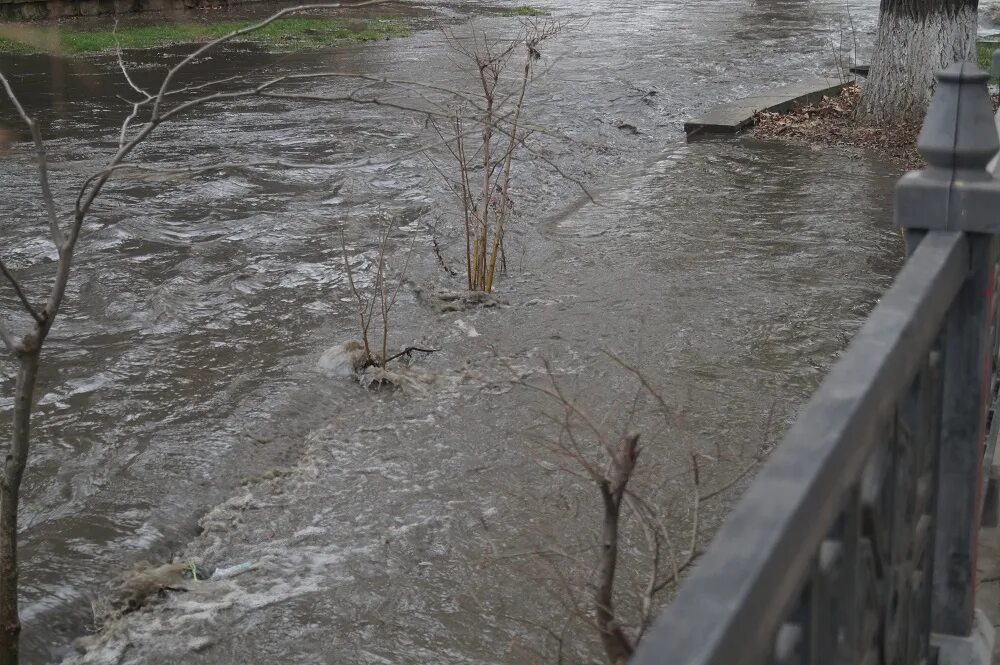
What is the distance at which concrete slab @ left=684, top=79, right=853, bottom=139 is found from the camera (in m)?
12.0

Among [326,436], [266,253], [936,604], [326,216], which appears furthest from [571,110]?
[936,604]

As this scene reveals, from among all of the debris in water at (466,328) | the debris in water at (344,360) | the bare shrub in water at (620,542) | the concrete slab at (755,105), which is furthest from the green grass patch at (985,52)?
the bare shrub in water at (620,542)

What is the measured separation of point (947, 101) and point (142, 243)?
7.14 m

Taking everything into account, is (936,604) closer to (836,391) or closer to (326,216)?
(836,391)

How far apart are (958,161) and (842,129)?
9.81 metres

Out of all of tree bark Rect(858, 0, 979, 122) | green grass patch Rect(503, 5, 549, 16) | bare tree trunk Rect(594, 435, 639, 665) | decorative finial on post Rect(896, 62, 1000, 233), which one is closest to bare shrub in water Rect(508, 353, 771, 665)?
bare tree trunk Rect(594, 435, 639, 665)

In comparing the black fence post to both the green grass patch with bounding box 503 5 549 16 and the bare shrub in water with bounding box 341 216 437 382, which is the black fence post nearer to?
the bare shrub in water with bounding box 341 216 437 382

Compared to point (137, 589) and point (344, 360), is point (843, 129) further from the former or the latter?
point (137, 589)

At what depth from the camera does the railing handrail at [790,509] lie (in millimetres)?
1169

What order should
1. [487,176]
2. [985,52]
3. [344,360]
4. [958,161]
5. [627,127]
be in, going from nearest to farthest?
1. [958,161]
2. [344,360]
3. [487,176]
4. [627,127]
5. [985,52]

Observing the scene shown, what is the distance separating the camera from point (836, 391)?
1668 millimetres

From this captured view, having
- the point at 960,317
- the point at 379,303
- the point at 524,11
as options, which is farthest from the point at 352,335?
the point at 524,11

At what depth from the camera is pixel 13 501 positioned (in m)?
3.61

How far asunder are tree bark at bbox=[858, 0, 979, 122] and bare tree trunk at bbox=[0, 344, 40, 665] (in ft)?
30.1
